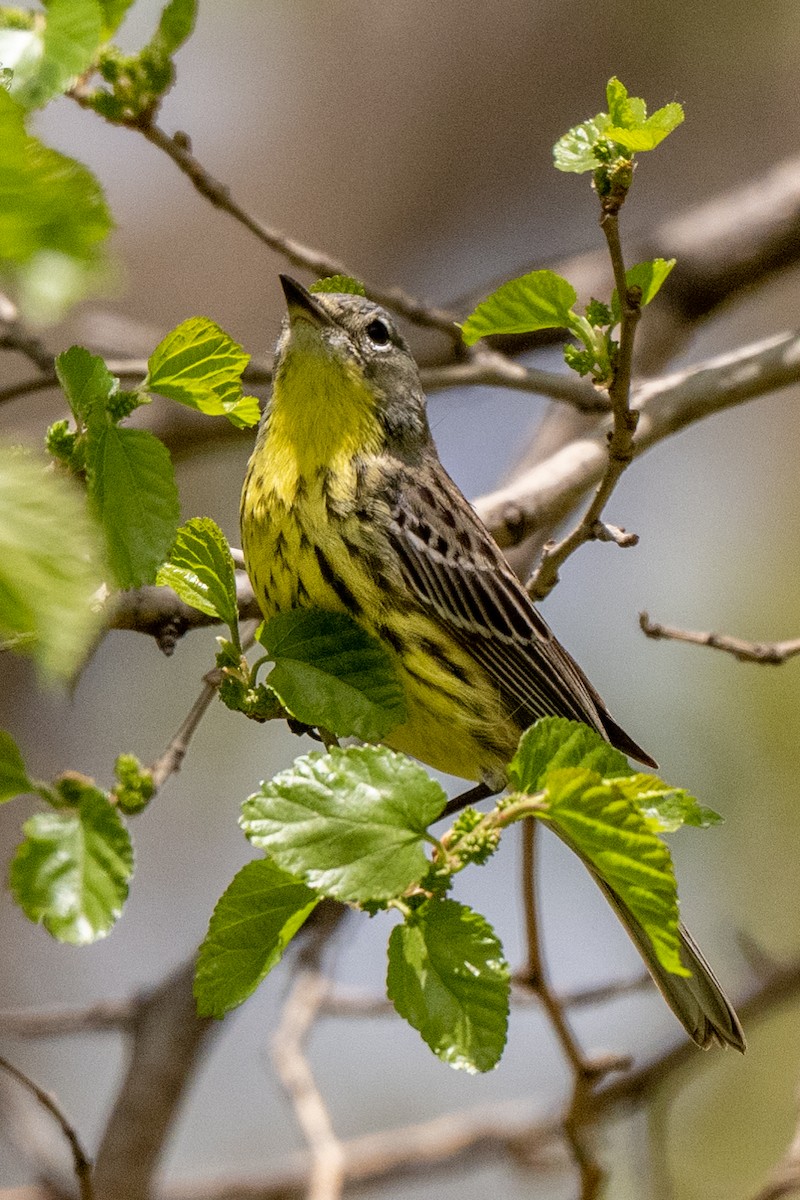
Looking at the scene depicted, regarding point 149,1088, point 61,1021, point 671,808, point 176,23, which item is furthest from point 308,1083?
point 176,23

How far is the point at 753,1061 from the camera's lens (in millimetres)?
5691

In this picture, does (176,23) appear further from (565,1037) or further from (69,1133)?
(565,1037)

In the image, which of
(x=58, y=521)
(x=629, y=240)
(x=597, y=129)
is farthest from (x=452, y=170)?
(x=58, y=521)

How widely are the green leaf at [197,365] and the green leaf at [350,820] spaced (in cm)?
55

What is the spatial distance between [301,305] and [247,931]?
1.71 metres

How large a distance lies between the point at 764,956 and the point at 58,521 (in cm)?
345

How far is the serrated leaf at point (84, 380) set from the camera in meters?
1.75

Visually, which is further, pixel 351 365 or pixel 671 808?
pixel 351 365

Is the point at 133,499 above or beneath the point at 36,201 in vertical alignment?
beneath

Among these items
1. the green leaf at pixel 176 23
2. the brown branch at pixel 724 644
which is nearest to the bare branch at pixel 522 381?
the brown branch at pixel 724 644

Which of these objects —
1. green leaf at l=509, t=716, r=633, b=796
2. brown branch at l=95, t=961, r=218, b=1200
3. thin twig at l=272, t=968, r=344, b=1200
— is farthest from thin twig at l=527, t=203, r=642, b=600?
brown branch at l=95, t=961, r=218, b=1200

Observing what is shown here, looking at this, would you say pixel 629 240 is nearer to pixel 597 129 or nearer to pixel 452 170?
pixel 452 170

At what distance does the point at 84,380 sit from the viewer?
1.76 m

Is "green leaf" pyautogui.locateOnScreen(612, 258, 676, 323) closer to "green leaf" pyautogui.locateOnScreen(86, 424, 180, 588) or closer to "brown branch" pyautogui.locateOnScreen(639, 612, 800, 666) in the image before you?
"green leaf" pyautogui.locateOnScreen(86, 424, 180, 588)
